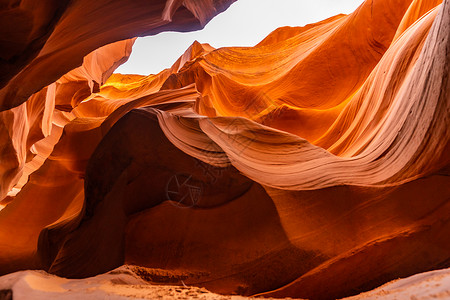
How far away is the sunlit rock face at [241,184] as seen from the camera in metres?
2.42

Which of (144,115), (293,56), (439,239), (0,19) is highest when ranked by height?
(293,56)

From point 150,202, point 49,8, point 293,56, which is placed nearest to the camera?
point 49,8

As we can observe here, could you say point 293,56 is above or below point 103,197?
above

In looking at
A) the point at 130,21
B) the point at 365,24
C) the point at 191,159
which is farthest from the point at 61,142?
the point at 365,24

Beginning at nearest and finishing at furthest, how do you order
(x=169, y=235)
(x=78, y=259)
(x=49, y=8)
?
(x=49, y=8)
(x=169, y=235)
(x=78, y=259)

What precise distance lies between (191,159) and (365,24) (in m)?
4.47

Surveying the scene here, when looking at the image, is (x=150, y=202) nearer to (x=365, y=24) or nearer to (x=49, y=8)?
(x=49, y=8)

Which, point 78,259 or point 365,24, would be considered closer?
point 78,259

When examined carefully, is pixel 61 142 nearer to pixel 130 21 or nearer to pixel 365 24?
pixel 130 21

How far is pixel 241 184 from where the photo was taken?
9.32 feet

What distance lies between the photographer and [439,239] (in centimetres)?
234

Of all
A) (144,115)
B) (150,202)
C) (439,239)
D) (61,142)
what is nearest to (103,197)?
(150,202)

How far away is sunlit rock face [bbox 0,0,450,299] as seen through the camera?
2.42 metres

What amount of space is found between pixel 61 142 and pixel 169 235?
9.99ft
